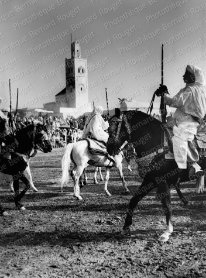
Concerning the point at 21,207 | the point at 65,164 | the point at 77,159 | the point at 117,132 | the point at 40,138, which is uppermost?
the point at 117,132

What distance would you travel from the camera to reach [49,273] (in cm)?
419

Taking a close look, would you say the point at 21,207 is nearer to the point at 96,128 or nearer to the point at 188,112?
the point at 96,128

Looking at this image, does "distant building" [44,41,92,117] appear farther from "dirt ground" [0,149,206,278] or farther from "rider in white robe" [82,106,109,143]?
"dirt ground" [0,149,206,278]

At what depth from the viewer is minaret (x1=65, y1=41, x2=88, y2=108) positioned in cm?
10931

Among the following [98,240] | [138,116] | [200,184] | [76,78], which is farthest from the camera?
[76,78]

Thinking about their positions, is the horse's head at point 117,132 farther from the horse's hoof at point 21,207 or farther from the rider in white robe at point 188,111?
the horse's hoof at point 21,207

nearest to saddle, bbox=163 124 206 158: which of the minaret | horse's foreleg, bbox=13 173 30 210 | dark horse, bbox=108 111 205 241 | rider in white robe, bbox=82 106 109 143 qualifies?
dark horse, bbox=108 111 205 241

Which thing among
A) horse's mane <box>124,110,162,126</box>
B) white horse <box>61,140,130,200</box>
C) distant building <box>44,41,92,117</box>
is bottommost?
white horse <box>61,140,130,200</box>

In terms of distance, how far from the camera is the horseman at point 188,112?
17.2ft

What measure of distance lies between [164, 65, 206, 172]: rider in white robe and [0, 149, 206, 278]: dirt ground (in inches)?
54.6

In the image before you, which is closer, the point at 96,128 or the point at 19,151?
the point at 19,151

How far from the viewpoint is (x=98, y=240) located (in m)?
5.46

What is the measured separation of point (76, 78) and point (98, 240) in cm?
10767

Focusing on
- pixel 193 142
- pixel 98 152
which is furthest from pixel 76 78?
pixel 193 142
